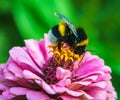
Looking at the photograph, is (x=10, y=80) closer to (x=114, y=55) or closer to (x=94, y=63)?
(x=94, y=63)

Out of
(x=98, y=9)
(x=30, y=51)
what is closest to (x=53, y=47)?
(x=30, y=51)

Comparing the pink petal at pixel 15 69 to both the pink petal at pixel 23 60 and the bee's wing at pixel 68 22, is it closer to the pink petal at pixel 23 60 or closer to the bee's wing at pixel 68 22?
the pink petal at pixel 23 60

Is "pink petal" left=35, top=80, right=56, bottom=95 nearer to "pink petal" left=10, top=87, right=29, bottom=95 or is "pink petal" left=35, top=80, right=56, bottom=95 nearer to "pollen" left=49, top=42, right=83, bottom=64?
"pink petal" left=10, top=87, right=29, bottom=95

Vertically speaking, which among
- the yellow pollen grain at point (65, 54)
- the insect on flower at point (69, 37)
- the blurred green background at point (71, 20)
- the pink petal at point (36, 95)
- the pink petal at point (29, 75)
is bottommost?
the pink petal at point (36, 95)

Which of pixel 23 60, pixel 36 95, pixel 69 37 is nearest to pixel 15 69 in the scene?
pixel 23 60

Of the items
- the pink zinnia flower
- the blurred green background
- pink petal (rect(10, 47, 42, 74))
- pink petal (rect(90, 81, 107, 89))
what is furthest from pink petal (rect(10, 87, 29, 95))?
the blurred green background

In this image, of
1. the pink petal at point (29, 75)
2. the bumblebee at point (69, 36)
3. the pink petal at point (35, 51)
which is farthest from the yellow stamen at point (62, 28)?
the pink petal at point (29, 75)
